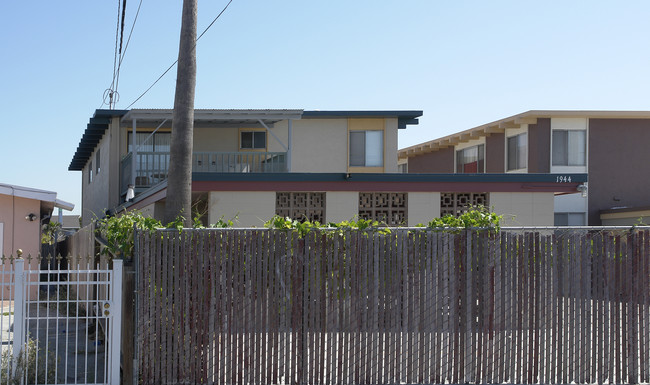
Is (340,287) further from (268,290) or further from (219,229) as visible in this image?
(219,229)

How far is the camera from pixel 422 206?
61.3ft

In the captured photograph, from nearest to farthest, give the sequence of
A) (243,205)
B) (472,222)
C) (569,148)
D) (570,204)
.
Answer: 1. (472,222)
2. (243,205)
3. (569,148)
4. (570,204)

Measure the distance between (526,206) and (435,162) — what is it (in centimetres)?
1824

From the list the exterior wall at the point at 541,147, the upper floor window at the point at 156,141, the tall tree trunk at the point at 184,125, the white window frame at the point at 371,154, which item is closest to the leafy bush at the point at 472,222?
the tall tree trunk at the point at 184,125

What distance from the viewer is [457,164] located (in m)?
34.3

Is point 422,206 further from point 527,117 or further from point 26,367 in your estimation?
point 26,367

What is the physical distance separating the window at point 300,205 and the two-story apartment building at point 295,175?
2 centimetres

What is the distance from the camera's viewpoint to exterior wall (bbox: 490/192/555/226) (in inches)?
743

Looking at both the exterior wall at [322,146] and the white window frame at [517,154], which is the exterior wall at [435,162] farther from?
the exterior wall at [322,146]

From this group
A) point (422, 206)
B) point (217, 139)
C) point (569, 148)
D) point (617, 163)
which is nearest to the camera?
point (422, 206)

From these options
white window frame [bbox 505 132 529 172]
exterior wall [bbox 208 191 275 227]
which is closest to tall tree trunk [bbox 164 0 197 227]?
exterior wall [bbox 208 191 275 227]

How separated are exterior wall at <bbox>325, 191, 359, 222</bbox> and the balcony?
417 cm

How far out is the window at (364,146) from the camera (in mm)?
25375

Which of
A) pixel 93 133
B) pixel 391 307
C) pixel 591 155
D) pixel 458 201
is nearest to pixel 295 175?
pixel 458 201
